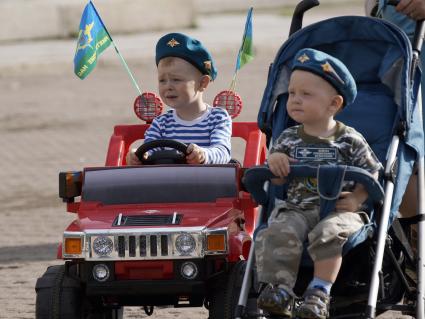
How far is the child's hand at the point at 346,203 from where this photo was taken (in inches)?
242

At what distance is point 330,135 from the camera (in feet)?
20.8

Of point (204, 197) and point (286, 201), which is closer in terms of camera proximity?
point (286, 201)

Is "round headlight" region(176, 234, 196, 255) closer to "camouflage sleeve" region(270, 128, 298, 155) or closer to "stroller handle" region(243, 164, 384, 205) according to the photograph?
"stroller handle" region(243, 164, 384, 205)

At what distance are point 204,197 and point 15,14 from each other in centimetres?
1504

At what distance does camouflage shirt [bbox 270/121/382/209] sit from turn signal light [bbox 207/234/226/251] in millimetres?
487

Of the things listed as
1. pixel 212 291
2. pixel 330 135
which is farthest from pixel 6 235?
pixel 330 135

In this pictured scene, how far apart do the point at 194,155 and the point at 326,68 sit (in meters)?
1.29

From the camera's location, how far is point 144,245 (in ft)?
21.8

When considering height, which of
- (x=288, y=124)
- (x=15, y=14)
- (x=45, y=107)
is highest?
(x=15, y=14)

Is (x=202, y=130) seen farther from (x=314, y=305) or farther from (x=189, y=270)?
(x=314, y=305)

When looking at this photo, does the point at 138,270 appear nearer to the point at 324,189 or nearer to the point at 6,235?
the point at 324,189

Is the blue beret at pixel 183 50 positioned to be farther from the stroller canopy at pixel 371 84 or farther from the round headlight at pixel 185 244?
Result: the round headlight at pixel 185 244

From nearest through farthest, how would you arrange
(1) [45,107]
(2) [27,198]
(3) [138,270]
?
(3) [138,270], (2) [27,198], (1) [45,107]

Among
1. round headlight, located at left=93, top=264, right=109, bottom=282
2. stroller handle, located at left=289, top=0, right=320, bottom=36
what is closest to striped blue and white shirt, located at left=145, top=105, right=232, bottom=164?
stroller handle, located at left=289, top=0, right=320, bottom=36
